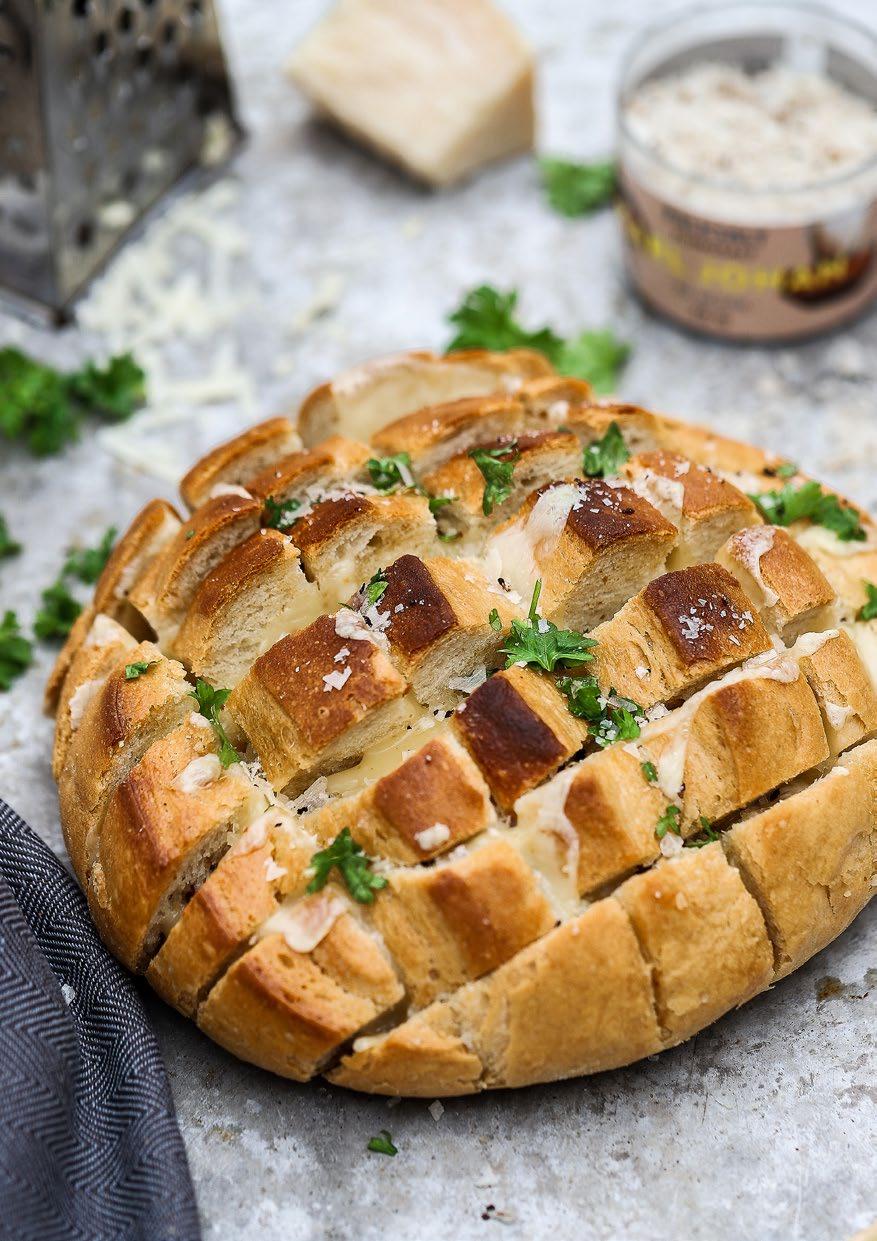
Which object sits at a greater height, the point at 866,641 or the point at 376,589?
the point at 376,589

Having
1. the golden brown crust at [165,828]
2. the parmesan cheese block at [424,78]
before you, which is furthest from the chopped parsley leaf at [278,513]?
the parmesan cheese block at [424,78]

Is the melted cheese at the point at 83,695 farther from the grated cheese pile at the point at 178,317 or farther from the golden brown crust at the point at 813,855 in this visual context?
the golden brown crust at the point at 813,855

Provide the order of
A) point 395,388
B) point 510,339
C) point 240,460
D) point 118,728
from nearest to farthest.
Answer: point 118,728 → point 240,460 → point 395,388 → point 510,339

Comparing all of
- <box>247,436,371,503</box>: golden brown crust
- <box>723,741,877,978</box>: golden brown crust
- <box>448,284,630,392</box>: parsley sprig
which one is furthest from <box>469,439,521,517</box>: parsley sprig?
<box>448,284,630,392</box>: parsley sprig

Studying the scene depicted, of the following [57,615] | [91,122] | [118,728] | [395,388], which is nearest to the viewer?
[118,728]

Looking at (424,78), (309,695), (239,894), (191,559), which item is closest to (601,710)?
(309,695)

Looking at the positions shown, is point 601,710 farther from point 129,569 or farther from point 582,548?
point 129,569
